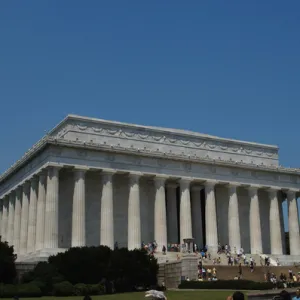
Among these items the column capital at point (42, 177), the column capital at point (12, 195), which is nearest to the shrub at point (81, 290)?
the column capital at point (42, 177)

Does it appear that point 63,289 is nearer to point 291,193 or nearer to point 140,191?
point 140,191

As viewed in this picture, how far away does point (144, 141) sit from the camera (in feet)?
259

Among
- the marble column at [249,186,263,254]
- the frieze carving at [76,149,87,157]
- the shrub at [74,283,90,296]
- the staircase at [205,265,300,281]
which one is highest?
the frieze carving at [76,149,87,157]

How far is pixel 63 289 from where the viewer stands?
46156 mm

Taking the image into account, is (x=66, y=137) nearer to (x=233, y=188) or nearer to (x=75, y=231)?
(x=75, y=231)

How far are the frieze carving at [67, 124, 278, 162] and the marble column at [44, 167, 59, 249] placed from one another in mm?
9050

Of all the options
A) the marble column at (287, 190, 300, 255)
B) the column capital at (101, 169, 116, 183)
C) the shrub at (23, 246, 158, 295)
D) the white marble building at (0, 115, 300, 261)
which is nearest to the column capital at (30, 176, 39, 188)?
the white marble building at (0, 115, 300, 261)

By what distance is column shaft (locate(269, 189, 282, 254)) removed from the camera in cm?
8206

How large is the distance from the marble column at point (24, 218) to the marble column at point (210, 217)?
24868mm

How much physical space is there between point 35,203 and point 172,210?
1985 centimetres

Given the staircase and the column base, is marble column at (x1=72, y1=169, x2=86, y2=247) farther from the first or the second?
the staircase

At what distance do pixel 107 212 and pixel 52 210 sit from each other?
723 cm

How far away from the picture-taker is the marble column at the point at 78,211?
68062 mm

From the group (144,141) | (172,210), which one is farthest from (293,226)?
(144,141)
